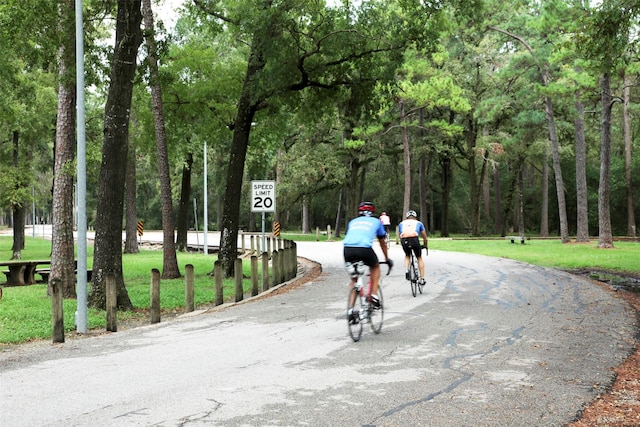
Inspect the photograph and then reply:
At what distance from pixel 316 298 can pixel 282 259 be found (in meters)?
4.06

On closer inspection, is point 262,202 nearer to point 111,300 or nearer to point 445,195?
point 111,300

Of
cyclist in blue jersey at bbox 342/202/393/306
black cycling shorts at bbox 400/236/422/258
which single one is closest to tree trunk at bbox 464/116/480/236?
black cycling shorts at bbox 400/236/422/258

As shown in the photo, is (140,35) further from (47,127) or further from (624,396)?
(47,127)

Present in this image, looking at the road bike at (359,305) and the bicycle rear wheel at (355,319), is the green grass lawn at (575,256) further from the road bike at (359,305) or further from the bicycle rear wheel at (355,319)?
the bicycle rear wheel at (355,319)

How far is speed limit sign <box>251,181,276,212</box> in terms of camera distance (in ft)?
61.0

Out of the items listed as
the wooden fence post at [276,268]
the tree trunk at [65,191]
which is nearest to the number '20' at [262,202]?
the wooden fence post at [276,268]

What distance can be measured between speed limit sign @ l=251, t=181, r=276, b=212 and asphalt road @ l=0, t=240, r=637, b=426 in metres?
6.17

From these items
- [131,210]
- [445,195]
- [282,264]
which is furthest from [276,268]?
[445,195]

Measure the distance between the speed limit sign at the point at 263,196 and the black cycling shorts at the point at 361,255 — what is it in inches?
371

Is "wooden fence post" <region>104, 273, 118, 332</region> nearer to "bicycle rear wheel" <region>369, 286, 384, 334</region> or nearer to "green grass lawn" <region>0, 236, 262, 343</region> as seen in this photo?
"green grass lawn" <region>0, 236, 262, 343</region>

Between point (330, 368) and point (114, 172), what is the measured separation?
7.67 metres

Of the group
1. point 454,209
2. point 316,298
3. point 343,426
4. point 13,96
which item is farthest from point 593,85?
point 454,209

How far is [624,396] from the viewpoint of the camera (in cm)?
622

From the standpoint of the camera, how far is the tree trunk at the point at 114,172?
42.5 feet
